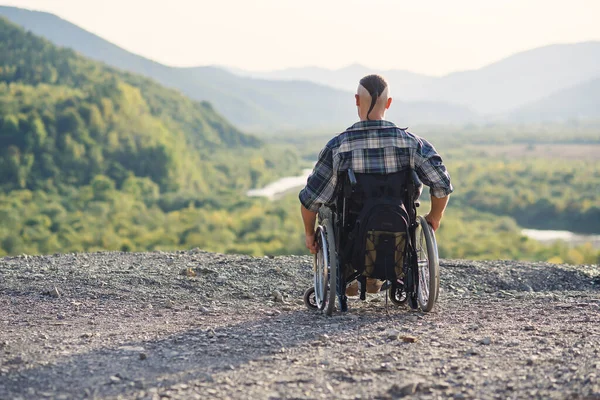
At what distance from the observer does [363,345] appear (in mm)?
5105

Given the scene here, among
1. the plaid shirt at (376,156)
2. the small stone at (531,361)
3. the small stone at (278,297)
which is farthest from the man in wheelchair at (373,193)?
the small stone at (278,297)

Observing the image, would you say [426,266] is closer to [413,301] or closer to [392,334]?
[413,301]

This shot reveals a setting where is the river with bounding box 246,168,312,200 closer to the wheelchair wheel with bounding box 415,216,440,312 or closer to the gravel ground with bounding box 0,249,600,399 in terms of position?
the gravel ground with bounding box 0,249,600,399

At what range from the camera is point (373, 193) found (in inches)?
224

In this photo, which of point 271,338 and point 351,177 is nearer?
point 271,338

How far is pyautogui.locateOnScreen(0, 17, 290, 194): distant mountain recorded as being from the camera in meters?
90.1

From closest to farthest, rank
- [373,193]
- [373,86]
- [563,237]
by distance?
[373,193], [373,86], [563,237]

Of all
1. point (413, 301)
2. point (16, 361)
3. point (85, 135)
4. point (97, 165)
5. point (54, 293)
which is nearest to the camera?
point (16, 361)

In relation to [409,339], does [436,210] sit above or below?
above

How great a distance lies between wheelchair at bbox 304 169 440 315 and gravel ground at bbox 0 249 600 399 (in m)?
0.26

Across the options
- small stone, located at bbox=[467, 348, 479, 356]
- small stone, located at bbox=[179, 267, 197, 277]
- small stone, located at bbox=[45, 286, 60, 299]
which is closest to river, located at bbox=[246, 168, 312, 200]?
small stone, located at bbox=[179, 267, 197, 277]

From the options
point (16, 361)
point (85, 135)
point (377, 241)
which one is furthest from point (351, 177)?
point (85, 135)

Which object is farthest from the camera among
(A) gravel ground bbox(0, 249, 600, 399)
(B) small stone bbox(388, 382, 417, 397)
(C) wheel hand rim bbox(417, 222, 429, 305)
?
(C) wheel hand rim bbox(417, 222, 429, 305)

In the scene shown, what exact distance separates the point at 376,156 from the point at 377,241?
0.63 meters
